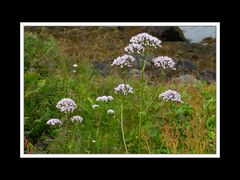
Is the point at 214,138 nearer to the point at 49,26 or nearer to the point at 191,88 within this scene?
the point at 191,88

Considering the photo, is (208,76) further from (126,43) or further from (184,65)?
(126,43)

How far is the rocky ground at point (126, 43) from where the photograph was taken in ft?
30.2

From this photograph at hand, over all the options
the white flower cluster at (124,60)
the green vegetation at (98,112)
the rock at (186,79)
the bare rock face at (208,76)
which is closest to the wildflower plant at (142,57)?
the white flower cluster at (124,60)

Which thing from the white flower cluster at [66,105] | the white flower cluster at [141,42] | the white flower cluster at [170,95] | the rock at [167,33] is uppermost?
the rock at [167,33]

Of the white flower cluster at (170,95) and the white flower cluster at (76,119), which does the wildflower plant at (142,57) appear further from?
the white flower cluster at (76,119)

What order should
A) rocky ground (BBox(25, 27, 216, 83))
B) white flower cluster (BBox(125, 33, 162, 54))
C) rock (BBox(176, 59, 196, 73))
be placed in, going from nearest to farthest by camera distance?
white flower cluster (BBox(125, 33, 162, 54)) < rocky ground (BBox(25, 27, 216, 83)) < rock (BBox(176, 59, 196, 73))

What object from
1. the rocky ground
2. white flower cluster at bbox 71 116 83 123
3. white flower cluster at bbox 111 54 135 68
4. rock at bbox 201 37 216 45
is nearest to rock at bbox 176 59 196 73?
the rocky ground

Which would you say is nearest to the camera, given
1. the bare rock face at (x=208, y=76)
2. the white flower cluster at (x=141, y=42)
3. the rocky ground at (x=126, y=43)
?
the white flower cluster at (x=141, y=42)

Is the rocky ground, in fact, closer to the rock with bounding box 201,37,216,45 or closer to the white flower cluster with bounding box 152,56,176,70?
the rock with bounding box 201,37,216,45

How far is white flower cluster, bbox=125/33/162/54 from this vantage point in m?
8.90

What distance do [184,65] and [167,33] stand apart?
2.22 ft

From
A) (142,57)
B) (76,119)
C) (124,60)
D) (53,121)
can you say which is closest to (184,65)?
(142,57)

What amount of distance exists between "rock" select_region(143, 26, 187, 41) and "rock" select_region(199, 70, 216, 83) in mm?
485

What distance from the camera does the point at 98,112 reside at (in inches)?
372
